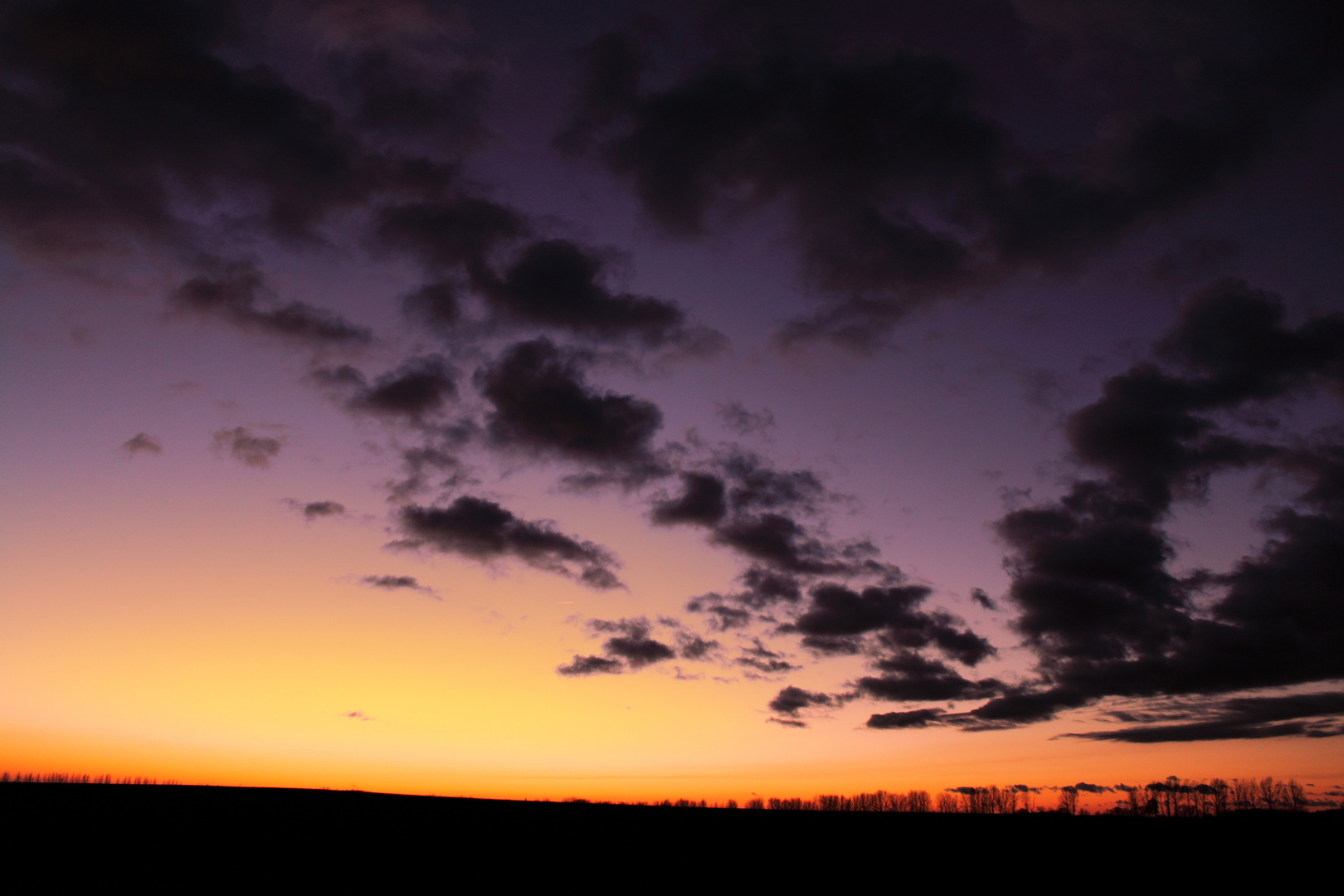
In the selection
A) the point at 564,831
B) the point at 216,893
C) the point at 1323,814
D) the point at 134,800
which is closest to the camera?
the point at 216,893

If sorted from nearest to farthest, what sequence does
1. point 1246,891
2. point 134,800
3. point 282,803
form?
point 1246,891, point 134,800, point 282,803

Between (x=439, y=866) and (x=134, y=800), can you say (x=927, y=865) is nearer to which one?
(x=439, y=866)

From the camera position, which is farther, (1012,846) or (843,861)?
(1012,846)

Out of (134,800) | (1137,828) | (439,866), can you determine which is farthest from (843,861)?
(134,800)

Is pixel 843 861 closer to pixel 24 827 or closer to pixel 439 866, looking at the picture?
pixel 439 866

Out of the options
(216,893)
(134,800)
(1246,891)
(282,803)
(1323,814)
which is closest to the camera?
(216,893)

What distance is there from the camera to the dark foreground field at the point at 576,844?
42500 millimetres

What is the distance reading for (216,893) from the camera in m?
34.3

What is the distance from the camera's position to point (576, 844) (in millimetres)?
54594

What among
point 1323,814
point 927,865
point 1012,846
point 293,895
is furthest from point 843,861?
point 1323,814

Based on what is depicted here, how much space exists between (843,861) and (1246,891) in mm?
25170

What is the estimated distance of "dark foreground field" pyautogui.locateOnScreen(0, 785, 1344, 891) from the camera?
42.5 m

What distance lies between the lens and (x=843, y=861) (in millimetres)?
52531

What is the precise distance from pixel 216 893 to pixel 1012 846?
6017cm
